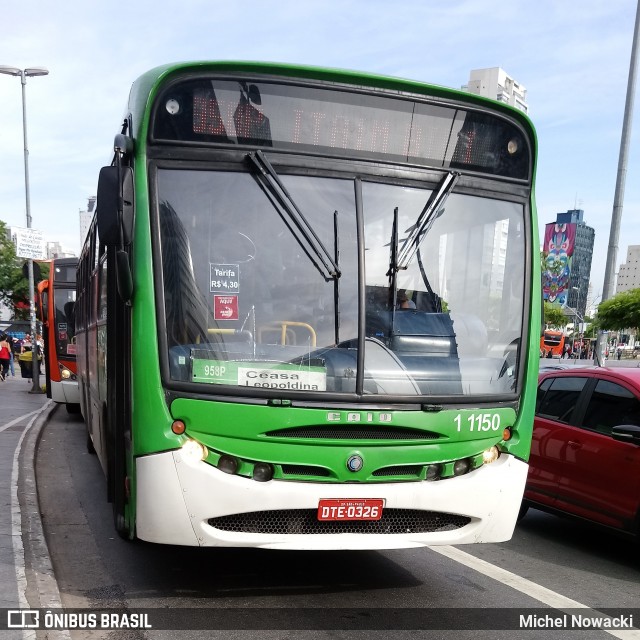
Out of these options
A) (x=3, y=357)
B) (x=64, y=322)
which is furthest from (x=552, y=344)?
(x=64, y=322)

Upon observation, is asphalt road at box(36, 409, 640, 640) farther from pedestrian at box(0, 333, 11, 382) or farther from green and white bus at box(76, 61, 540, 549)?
pedestrian at box(0, 333, 11, 382)

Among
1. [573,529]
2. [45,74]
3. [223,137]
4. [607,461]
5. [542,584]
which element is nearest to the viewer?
[223,137]

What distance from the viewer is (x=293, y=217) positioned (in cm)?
479

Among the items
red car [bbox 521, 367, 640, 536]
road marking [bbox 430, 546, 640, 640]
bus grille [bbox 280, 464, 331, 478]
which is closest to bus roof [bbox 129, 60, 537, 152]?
bus grille [bbox 280, 464, 331, 478]

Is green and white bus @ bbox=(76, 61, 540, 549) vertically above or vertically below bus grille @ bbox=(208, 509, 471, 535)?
above

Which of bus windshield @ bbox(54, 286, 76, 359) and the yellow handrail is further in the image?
bus windshield @ bbox(54, 286, 76, 359)

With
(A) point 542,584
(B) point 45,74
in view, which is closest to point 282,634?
(A) point 542,584

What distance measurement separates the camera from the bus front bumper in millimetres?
4457

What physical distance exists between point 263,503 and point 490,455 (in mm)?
1567

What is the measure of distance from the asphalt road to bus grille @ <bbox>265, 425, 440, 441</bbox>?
3.72 feet

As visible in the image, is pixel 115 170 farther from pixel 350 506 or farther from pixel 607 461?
pixel 607 461

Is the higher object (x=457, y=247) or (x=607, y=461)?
(x=457, y=247)

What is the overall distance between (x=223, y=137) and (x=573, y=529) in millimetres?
5660

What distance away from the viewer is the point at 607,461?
6727mm
